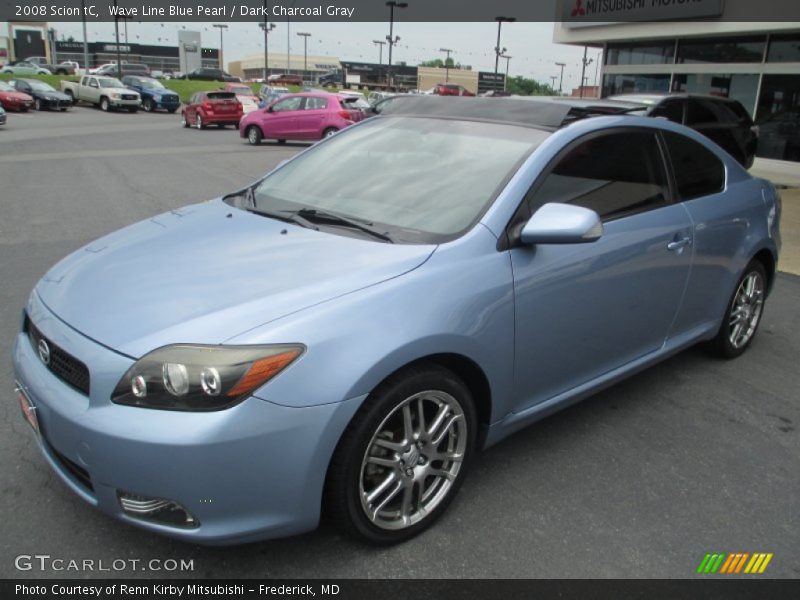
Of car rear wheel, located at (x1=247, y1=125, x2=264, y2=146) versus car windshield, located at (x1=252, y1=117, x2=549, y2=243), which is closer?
car windshield, located at (x1=252, y1=117, x2=549, y2=243)

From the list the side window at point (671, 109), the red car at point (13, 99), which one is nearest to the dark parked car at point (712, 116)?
the side window at point (671, 109)

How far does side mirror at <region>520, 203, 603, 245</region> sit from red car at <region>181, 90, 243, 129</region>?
25194 mm

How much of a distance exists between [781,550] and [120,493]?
8.07ft

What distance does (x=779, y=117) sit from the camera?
51.1ft

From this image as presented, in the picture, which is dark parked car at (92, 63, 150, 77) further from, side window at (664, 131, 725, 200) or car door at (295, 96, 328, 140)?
side window at (664, 131, 725, 200)

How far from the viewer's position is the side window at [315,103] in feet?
65.2

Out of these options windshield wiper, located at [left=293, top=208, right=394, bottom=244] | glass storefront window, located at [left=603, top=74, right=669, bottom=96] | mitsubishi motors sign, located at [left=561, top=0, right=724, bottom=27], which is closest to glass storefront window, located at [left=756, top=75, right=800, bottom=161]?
mitsubishi motors sign, located at [left=561, top=0, right=724, bottom=27]

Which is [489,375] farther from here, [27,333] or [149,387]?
[27,333]

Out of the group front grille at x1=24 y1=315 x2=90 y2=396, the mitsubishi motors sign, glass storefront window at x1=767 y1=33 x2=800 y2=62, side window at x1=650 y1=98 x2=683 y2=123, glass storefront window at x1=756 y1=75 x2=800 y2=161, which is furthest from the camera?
the mitsubishi motors sign

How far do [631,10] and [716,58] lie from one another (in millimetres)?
2843

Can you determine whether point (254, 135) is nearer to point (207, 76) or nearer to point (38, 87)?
point (38, 87)

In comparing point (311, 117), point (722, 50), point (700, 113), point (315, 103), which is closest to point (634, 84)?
point (722, 50)

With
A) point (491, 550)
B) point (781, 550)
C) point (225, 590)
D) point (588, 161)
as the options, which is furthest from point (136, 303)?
point (781, 550)

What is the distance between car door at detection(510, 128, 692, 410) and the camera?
2.84 m
